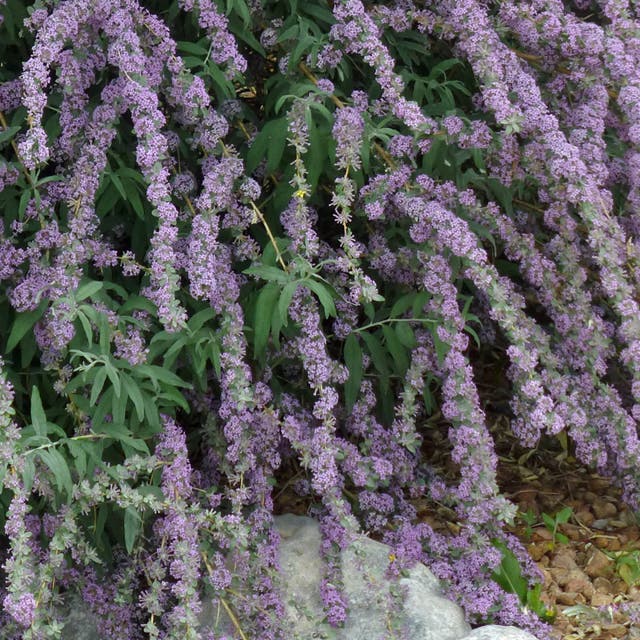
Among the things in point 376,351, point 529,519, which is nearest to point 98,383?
point 376,351

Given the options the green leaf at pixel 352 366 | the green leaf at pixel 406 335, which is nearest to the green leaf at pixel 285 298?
the green leaf at pixel 352 366

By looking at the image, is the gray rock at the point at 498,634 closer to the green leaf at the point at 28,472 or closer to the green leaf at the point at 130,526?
the green leaf at the point at 130,526

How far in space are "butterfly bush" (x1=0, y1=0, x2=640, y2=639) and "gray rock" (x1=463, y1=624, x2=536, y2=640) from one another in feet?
0.57

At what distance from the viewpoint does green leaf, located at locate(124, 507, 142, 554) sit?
3.28 metres

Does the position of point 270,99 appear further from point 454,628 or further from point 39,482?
point 454,628

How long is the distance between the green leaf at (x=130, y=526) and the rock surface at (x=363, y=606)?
365 millimetres

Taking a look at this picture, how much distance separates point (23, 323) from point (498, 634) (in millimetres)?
1699

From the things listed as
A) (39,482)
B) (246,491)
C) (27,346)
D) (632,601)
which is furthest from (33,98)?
(632,601)

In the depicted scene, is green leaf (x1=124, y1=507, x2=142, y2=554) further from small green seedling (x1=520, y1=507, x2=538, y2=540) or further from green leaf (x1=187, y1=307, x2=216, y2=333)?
small green seedling (x1=520, y1=507, x2=538, y2=540)

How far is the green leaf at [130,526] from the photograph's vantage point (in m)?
3.28

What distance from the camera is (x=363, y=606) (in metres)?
3.65

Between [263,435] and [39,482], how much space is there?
31.0 inches

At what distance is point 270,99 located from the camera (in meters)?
3.99

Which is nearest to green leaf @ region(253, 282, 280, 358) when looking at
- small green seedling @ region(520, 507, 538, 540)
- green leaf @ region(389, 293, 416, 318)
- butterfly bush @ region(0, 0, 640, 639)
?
butterfly bush @ region(0, 0, 640, 639)
